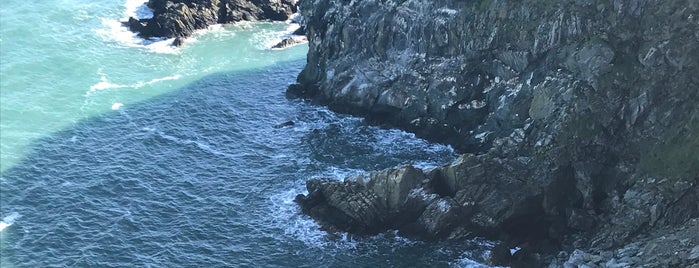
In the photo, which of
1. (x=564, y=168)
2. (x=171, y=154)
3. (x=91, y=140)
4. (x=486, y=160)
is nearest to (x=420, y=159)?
(x=486, y=160)

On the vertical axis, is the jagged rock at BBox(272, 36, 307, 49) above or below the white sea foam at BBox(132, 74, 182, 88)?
above

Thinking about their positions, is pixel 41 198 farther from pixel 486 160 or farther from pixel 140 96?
pixel 486 160

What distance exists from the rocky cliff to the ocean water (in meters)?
3.93

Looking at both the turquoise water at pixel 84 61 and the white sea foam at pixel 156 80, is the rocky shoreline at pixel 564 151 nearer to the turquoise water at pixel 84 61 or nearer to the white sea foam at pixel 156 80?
the turquoise water at pixel 84 61

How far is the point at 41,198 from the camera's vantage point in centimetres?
9181

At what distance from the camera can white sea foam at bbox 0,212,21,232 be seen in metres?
86.4

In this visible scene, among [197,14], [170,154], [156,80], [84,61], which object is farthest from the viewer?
[197,14]

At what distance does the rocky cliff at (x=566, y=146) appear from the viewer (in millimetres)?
80188

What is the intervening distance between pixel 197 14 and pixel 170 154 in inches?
2050

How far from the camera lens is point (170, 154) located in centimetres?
10338

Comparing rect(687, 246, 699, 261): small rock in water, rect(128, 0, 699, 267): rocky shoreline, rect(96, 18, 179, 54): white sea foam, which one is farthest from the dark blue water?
rect(687, 246, 699, 261): small rock in water

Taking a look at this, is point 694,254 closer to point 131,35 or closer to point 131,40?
point 131,40

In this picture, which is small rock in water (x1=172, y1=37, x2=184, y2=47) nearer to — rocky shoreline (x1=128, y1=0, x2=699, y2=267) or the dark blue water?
the dark blue water

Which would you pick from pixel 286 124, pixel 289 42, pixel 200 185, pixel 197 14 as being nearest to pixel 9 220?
pixel 200 185
